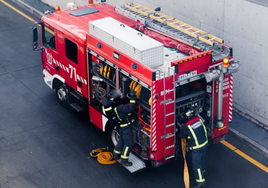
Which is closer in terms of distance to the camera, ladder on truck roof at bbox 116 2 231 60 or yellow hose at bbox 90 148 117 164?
ladder on truck roof at bbox 116 2 231 60

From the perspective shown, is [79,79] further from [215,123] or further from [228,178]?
[228,178]

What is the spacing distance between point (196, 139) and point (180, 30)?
2741 mm

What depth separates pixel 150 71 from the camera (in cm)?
907

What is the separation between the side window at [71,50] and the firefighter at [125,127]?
2313 mm

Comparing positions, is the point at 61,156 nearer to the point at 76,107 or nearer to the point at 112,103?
the point at 76,107

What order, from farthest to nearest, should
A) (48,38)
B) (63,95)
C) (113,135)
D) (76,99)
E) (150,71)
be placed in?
(63,95) < (48,38) < (76,99) < (113,135) < (150,71)

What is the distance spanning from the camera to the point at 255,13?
1122 centimetres

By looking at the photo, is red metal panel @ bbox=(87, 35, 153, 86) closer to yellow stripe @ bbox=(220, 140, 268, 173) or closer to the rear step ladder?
the rear step ladder

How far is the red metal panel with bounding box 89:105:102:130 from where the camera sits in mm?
11439

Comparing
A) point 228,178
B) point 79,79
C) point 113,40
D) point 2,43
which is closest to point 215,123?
point 228,178

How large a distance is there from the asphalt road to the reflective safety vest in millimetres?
1053

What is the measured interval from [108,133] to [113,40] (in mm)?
2402

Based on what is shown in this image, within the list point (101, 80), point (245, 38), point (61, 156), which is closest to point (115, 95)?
point (101, 80)

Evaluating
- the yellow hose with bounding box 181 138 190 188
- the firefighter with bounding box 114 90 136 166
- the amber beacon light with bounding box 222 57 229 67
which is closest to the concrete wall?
the amber beacon light with bounding box 222 57 229 67
